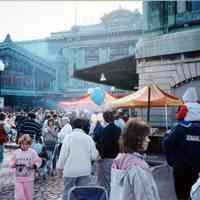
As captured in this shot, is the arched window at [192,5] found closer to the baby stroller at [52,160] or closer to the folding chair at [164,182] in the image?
the folding chair at [164,182]

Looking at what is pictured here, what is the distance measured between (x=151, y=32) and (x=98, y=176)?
410 inches

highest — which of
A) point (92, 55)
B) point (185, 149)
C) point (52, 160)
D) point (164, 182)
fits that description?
point (92, 55)

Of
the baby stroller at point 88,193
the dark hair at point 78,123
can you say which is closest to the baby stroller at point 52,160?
the dark hair at point 78,123

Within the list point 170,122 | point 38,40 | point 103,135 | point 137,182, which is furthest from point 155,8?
point 38,40

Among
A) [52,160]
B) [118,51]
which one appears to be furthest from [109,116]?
[118,51]

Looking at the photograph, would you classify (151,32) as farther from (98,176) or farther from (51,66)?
(51,66)

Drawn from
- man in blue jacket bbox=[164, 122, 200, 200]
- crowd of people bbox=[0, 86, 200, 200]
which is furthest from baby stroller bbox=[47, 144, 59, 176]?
man in blue jacket bbox=[164, 122, 200, 200]

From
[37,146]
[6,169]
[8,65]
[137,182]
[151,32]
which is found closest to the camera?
[137,182]

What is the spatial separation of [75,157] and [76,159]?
34 mm

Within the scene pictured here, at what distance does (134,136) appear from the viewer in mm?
3711

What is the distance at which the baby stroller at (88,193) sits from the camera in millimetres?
4309

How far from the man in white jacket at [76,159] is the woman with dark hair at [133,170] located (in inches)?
90.3

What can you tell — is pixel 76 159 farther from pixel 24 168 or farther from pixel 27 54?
pixel 27 54

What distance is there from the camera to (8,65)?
36.6 m
